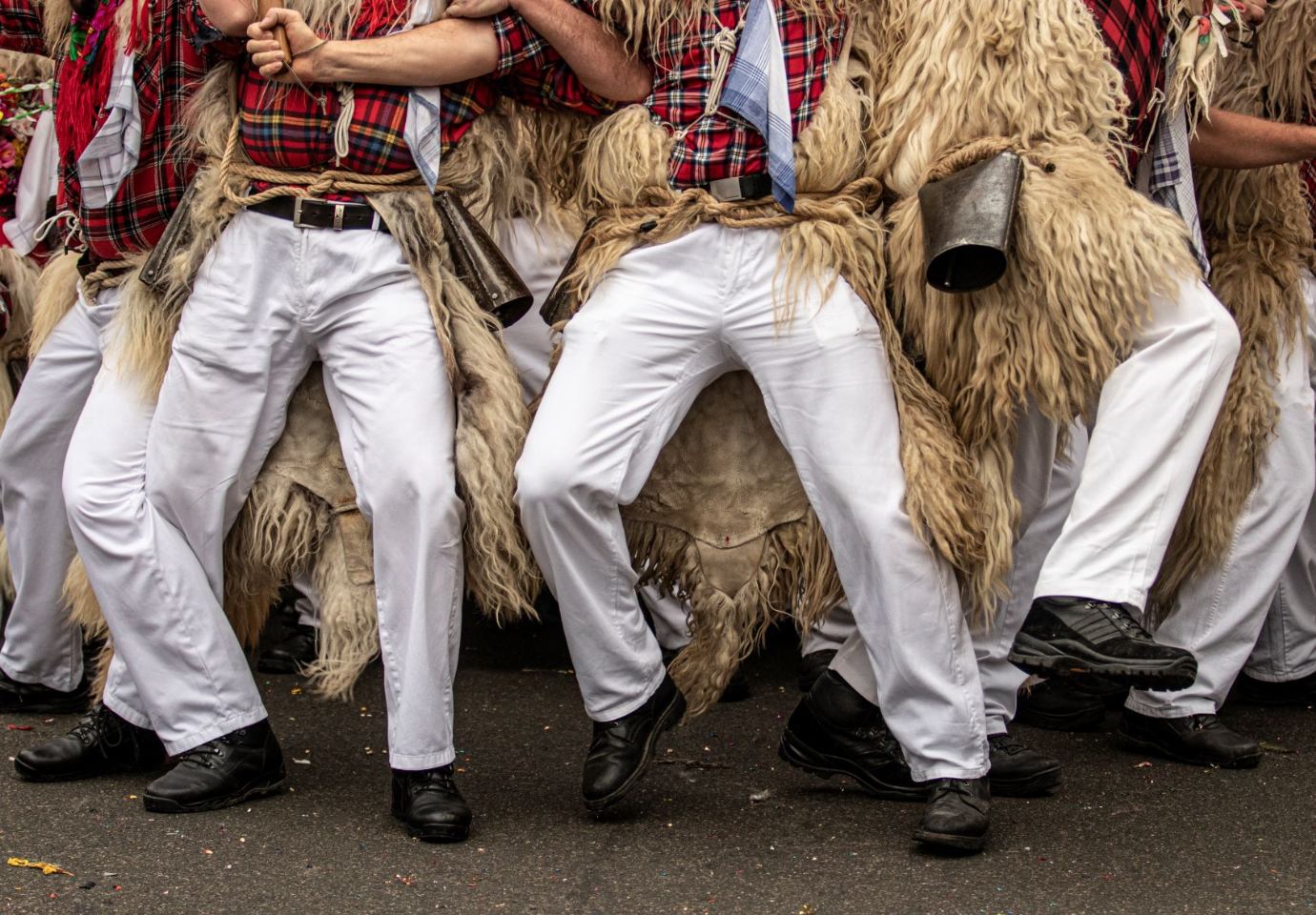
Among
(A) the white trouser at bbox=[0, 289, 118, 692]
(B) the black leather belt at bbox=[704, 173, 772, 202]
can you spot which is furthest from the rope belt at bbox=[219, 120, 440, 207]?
(B) the black leather belt at bbox=[704, 173, 772, 202]

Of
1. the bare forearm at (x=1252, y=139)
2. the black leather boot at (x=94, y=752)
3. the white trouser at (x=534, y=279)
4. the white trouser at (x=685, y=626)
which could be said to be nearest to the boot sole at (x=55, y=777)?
the black leather boot at (x=94, y=752)

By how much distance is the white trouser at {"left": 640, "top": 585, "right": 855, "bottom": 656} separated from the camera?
4480 mm

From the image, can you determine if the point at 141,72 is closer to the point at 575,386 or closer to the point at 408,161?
the point at 408,161

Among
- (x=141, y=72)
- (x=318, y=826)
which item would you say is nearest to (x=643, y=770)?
(x=318, y=826)

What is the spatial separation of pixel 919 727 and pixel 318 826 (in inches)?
49.8

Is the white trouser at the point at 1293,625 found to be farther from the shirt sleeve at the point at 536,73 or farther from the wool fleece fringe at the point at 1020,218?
the shirt sleeve at the point at 536,73

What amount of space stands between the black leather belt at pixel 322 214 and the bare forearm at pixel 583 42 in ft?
1.69

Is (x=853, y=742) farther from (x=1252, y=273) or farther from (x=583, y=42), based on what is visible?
(x=583, y=42)

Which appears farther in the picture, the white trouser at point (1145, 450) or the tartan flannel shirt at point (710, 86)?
the tartan flannel shirt at point (710, 86)

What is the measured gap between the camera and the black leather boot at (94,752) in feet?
12.2

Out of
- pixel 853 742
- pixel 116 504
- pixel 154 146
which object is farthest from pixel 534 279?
pixel 853 742

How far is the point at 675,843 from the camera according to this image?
133 inches

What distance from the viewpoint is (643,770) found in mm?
3445

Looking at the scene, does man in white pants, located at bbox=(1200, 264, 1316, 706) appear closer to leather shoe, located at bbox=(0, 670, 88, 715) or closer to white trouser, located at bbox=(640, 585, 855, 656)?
white trouser, located at bbox=(640, 585, 855, 656)
